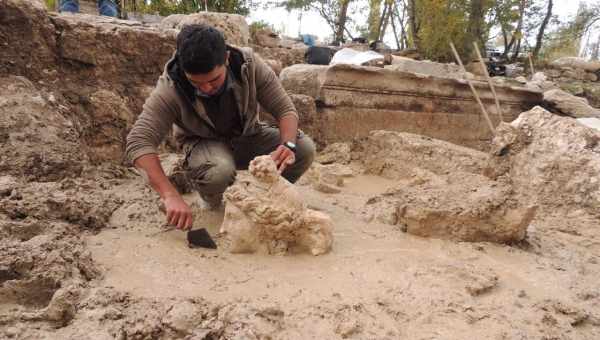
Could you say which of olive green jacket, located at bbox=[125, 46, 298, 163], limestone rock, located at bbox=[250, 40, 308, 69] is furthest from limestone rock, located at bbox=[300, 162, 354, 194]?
limestone rock, located at bbox=[250, 40, 308, 69]

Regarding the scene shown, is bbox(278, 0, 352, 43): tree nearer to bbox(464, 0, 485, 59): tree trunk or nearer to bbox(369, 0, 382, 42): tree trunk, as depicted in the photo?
bbox(369, 0, 382, 42): tree trunk

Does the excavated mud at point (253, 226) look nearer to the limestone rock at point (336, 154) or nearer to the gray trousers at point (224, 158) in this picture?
the gray trousers at point (224, 158)

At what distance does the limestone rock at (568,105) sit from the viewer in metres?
5.98

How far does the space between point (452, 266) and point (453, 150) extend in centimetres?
206

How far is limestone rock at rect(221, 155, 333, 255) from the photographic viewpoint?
187 centimetres

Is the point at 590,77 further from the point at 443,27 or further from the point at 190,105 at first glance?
the point at 190,105

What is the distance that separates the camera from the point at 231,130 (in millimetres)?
2418

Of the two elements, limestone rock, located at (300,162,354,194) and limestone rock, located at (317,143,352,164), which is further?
limestone rock, located at (317,143,352,164)

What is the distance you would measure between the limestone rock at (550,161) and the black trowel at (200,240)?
2122 millimetres

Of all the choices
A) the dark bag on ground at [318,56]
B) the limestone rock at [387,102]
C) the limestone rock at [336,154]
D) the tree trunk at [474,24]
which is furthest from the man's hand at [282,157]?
the tree trunk at [474,24]

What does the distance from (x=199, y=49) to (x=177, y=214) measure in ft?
2.49

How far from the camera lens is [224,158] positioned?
2.27 m

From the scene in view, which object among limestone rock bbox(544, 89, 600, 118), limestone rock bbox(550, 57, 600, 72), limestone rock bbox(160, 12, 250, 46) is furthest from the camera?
limestone rock bbox(550, 57, 600, 72)

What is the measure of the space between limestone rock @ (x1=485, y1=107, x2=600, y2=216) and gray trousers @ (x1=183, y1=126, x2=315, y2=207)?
1582mm
